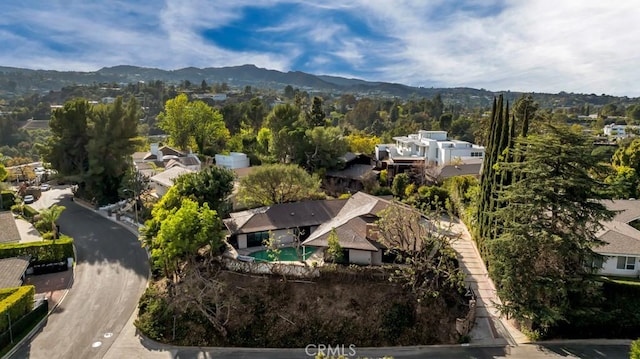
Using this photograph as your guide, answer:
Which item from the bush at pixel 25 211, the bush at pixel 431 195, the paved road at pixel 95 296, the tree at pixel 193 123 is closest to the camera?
the paved road at pixel 95 296

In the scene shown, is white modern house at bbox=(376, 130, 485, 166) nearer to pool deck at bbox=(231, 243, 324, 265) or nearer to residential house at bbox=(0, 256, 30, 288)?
pool deck at bbox=(231, 243, 324, 265)

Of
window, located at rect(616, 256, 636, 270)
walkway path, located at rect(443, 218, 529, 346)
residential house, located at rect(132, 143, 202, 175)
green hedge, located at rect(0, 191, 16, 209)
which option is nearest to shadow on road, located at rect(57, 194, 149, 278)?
green hedge, located at rect(0, 191, 16, 209)

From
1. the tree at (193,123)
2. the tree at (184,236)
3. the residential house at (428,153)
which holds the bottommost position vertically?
the tree at (184,236)

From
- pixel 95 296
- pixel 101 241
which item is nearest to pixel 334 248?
pixel 95 296

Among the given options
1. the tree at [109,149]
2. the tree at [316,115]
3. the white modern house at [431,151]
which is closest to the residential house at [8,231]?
the tree at [109,149]

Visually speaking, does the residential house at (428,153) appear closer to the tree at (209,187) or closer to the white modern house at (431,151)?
the white modern house at (431,151)

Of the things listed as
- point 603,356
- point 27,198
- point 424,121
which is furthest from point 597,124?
point 27,198
